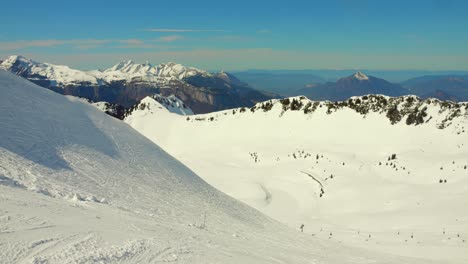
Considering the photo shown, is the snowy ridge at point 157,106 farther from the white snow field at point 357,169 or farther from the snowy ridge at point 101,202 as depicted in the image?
the snowy ridge at point 101,202

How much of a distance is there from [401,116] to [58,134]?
4045cm

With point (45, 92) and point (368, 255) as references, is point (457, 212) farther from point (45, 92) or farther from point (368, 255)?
point (45, 92)

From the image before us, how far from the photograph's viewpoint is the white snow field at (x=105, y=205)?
8.55 m

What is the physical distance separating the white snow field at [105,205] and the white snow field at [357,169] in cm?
330

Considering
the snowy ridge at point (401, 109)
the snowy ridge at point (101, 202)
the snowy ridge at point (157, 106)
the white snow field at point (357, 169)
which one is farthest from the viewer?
the snowy ridge at point (157, 106)

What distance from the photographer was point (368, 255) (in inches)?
561

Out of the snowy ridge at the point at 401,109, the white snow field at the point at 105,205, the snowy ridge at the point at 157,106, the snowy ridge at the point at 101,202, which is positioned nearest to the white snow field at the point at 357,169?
the snowy ridge at the point at 401,109

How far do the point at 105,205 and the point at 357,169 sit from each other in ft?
88.2

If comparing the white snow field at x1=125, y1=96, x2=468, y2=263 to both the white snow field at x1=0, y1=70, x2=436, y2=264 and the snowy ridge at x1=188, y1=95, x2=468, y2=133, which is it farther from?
the white snow field at x1=0, y1=70, x2=436, y2=264

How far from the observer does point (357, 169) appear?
34.0 m

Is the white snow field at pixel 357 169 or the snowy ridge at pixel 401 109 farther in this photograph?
the snowy ridge at pixel 401 109

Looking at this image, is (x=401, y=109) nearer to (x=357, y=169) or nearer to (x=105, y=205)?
(x=357, y=169)

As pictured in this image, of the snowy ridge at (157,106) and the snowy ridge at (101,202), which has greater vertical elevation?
the snowy ridge at (157,106)

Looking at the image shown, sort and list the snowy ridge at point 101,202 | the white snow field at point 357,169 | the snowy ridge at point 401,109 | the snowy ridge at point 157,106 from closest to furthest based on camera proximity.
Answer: the snowy ridge at point 101,202 < the white snow field at point 357,169 < the snowy ridge at point 401,109 < the snowy ridge at point 157,106
